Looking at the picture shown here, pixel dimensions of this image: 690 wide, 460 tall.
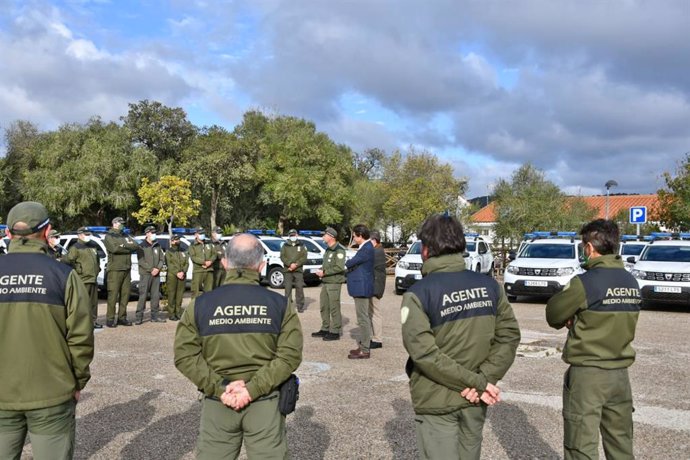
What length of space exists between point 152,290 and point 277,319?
31.7 ft

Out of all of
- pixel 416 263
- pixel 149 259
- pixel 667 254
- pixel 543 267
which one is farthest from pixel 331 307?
pixel 667 254

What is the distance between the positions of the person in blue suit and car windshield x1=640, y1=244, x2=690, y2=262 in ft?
32.7

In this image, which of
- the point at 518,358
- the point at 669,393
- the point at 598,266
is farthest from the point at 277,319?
the point at 518,358

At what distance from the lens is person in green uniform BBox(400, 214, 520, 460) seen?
3033 mm

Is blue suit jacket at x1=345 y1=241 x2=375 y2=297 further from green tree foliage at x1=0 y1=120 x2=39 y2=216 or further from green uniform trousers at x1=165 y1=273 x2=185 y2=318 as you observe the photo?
green tree foliage at x1=0 y1=120 x2=39 y2=216

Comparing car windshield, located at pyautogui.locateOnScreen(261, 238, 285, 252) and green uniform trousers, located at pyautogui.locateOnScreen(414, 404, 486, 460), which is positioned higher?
car windshield, located at pyautogui.locateOnScreen(261, 238, 285, 252)

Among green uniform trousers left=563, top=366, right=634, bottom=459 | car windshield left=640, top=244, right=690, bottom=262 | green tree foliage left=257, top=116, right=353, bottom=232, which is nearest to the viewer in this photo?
green uniform trousers left=563, top=366, right=634, bottom=459

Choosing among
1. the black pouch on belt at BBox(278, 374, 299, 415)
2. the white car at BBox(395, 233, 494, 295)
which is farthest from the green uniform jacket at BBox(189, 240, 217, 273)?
the black pouch on belt at BBox(278, 374, 299, 415)

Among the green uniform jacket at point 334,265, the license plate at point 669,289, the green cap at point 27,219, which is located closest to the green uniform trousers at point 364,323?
the green uniform jacket at point 334,265

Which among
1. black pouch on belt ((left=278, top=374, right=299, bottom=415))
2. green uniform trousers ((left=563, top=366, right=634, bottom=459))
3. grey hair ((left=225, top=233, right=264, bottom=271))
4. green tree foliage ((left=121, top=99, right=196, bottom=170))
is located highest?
green tree foliage ((left=121, top=99, right=196, bottom=170))

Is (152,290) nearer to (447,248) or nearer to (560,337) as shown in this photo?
(560,337)

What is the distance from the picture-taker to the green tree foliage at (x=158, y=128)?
143ft

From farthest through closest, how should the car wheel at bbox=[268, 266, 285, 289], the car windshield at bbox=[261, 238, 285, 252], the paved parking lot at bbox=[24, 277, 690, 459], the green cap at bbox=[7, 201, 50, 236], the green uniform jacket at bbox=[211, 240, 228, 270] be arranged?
the car windshield at bbox=[261, 238, 285, 252] < the car wheel at bbox=[268, 266, 285, 289] < the green uniform jacket at bbox=[211, 240, 228, 270] < the paved parking lot at bbox=[24, 277, 690, 459] < the green cap at bbox=[7, 201, 50, 236]

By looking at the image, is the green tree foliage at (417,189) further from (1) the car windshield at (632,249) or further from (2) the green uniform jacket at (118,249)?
(2) the green uniform jacket at (118,249)
